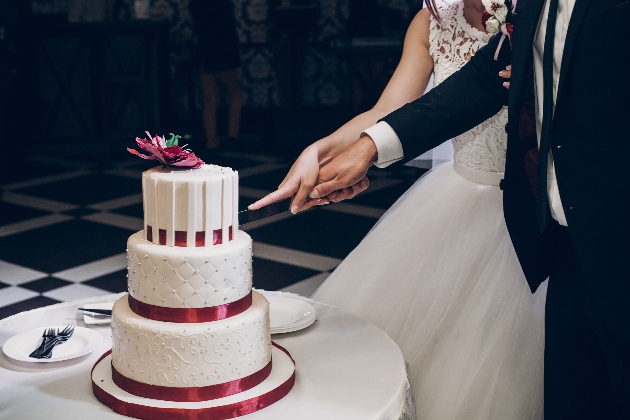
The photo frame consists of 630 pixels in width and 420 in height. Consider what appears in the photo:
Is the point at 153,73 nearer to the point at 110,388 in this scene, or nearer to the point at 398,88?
the point at 398,88

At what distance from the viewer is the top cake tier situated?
114 cm

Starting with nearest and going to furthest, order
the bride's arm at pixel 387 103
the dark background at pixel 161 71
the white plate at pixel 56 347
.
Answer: the white plate at pixel 56 347 → the bride's arm at pixel 387 103 → the dark background at pixel 161 71

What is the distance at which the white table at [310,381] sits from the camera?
1176 millimetres

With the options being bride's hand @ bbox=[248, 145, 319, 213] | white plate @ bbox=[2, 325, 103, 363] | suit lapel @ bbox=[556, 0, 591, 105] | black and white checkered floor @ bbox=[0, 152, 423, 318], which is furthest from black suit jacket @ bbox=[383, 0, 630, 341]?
black and white checkered floor @ bbox=[0, 152, 423, 318]

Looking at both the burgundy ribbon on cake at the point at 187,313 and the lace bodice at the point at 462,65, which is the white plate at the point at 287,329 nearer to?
the burgundy ribbon on cake at the point at 187,313

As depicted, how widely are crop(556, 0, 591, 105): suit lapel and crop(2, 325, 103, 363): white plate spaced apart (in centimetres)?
97

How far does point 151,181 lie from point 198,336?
0.25 m

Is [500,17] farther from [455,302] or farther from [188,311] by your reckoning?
[188,311]

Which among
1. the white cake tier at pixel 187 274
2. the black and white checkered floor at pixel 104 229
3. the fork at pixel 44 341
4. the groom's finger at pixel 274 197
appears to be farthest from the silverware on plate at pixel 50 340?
the black and white checkered floor at pixel 104 229

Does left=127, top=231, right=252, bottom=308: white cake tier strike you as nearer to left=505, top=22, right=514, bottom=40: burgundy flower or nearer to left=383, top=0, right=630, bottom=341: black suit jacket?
left=383, top=0, right=630, bottom=341: black suit jacket

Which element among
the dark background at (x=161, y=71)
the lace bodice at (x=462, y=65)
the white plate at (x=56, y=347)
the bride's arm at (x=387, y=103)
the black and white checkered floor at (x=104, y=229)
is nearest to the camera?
the white plate at (x=56, y=347)

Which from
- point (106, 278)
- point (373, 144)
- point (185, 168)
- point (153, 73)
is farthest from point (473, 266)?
point (153, 73)

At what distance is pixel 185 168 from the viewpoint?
121 cm

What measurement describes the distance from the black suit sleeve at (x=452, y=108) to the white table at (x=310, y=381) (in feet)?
1.37
